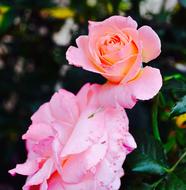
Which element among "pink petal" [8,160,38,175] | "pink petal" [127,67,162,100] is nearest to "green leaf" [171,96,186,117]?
"pink petal" [127,67,162,100]

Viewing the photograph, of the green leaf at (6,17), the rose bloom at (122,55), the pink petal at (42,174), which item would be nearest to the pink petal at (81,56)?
the rose bloom at (122,55)

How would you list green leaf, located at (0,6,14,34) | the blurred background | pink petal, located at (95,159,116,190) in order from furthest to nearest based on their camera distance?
→ green leaf, located at (0,6,14,34), the blurred background, pink petal, located at (95,159,116,190)

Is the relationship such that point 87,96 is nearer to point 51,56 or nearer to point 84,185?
point 84,185

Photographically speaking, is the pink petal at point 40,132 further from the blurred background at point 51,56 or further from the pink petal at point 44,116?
the blurred background at point 51,56

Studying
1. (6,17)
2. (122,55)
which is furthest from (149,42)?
(6,17)

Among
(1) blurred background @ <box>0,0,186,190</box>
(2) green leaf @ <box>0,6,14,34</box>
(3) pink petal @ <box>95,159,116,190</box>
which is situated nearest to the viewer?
(3) pink petal @ <box>95,159,116,190</box>

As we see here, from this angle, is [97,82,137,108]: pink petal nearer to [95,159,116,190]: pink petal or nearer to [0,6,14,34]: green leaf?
[95,159,116,190]: pink petal

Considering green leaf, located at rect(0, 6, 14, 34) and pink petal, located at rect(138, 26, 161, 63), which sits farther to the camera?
green leaf, located at rect(0, 6, 14, 34)

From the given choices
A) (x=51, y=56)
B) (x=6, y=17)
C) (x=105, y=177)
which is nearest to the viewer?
(x=105, y=177)
